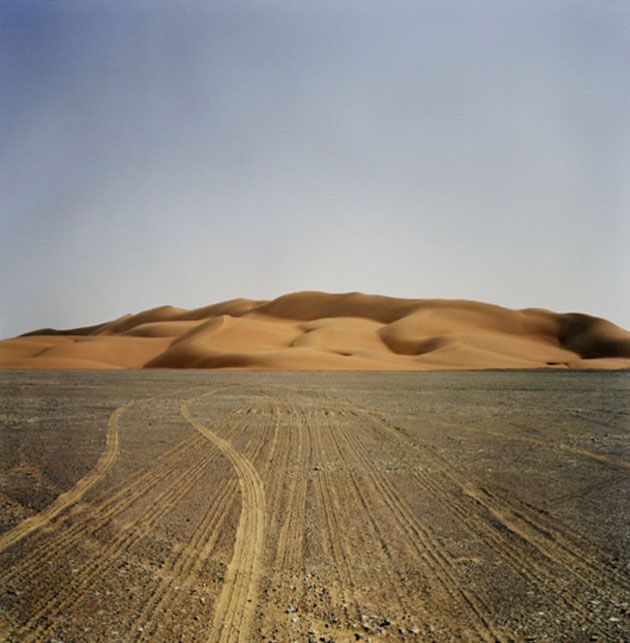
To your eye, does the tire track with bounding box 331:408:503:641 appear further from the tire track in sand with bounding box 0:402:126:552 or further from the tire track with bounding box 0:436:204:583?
the tire track in sand with bounding box 0:402:126:552

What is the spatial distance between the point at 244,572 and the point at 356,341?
9026 centimetres

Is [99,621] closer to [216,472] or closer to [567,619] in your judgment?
[567,619]

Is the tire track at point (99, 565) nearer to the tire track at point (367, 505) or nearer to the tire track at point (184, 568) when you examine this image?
the tire track at point (184, 568)

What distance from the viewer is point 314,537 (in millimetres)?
6004

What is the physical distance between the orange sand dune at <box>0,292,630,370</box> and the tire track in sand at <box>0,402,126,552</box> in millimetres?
51716

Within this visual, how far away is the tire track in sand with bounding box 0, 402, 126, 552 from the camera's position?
606 centimetres

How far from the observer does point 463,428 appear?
46.8 ft

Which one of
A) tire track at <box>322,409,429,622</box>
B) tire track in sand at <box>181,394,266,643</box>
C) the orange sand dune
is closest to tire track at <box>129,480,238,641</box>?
tire track in sand at <box>181,394,266,643</box>

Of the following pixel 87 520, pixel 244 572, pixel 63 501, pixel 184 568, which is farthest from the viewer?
pixel 63 501

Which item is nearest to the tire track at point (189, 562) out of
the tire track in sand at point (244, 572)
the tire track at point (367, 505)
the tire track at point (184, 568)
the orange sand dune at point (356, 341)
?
the tire track at point (184, 568)

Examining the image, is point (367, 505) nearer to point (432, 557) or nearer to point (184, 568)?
point (432, 557)

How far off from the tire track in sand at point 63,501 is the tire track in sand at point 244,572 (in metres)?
2.21

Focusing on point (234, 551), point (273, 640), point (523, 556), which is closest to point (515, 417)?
point (523, 556)

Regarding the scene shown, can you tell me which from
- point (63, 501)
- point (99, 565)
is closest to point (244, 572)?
point (99, 565)
